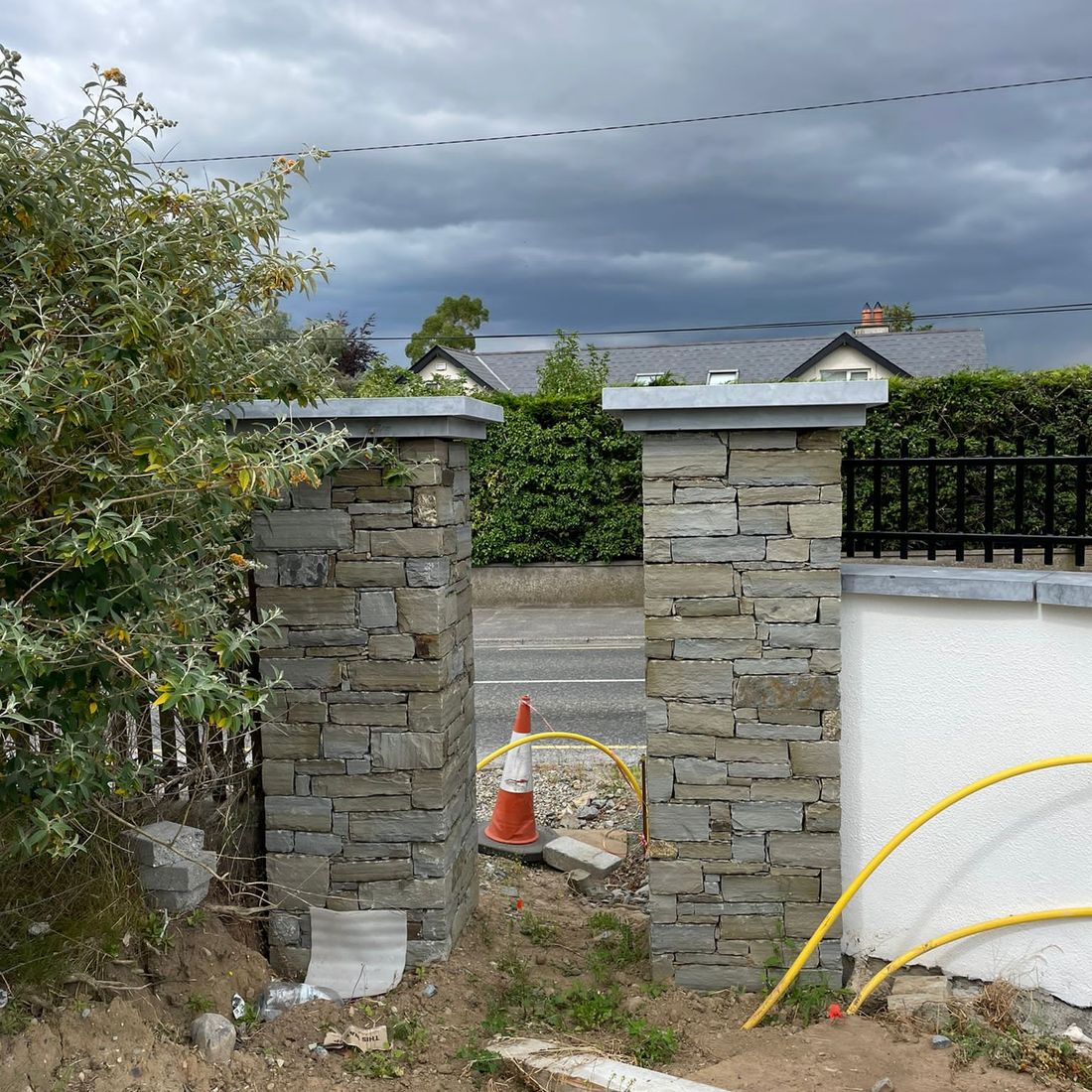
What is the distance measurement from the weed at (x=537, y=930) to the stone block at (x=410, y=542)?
197cm

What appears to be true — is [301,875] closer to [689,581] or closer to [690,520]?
[689,581]

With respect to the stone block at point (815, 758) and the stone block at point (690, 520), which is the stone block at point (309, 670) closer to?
the stone block at point (690, 520)

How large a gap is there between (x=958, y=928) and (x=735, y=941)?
863mm

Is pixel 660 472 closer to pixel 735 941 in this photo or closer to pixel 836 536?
pixel 836 536

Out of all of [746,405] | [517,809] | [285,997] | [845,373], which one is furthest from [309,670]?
[845,373]

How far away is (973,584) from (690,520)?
1078mm

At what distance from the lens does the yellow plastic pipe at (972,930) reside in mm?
3664

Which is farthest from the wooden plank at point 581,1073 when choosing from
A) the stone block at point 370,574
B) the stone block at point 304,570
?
the stone block at point 304,570

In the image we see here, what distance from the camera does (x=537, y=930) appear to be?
4.71 m

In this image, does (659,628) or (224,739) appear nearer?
(659,628)

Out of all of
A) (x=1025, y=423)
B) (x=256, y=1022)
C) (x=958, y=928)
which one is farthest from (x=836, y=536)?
(x=1025, y=423)

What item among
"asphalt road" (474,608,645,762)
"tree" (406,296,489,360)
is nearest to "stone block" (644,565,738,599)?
"asphalt road" (474,608,645,762)

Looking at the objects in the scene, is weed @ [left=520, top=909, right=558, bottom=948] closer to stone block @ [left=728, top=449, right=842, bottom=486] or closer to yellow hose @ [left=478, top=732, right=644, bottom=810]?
yellow hose @ [left=478, top=732, right=644, bottom=810]

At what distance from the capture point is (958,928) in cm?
383
